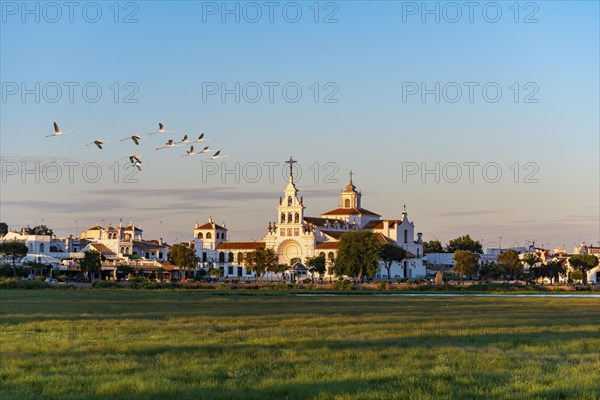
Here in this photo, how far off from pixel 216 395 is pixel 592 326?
94.0 ft

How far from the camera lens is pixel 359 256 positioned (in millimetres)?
174125

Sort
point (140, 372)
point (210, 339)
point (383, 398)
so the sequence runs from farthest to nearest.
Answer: point (210, 339)
point (140, 372)
point (383, 398)

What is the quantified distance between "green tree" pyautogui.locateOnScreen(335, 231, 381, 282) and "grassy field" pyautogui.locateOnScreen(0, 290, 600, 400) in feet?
405

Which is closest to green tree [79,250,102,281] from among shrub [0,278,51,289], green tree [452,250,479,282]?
shrub [0,278,51,289]

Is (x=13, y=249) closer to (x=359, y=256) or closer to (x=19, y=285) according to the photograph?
(x=359, y=256)

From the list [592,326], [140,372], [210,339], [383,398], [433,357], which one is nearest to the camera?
[383,398]

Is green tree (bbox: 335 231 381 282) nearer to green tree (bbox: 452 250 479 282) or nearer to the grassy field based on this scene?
green tree (bbox: 452 250 479 282)

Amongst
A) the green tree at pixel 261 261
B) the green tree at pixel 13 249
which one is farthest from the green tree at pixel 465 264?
the green tree at pixel 13 249

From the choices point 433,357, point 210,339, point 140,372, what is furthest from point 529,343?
point 140,372

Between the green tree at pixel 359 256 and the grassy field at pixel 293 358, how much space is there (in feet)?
405

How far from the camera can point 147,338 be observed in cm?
3659

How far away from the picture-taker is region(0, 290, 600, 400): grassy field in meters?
24.1

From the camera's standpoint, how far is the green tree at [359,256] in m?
173

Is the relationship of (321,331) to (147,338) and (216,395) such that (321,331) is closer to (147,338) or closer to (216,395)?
(147,338)
